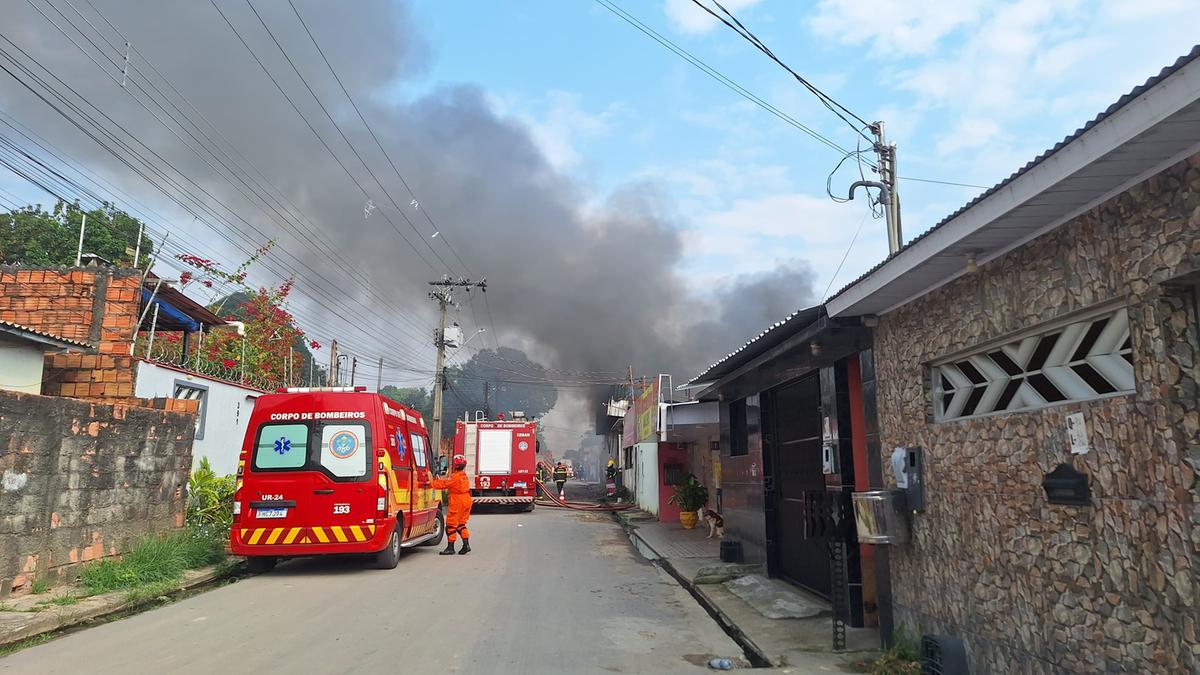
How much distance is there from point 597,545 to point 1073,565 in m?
11.5

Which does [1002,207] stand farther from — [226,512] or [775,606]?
[226,512]

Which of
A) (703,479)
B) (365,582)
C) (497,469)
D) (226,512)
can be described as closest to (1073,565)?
(365,582)

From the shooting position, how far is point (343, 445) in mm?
9953

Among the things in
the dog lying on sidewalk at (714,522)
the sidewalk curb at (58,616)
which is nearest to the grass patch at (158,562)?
the sidewalk curb at (58,616)

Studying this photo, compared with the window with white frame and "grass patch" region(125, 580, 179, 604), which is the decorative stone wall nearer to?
the window with white frame

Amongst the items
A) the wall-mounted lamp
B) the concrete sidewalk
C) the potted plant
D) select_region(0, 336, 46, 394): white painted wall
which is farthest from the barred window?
the wall-mounted lamp

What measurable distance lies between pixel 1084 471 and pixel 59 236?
29903 millimetres

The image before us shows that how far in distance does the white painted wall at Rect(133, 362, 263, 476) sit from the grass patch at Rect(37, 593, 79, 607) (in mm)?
5577

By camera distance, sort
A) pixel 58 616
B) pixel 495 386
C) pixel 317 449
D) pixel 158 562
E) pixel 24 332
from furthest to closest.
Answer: pixel 495 386 → pixel 317 449 → pixel 24 332 → pixel 158 562 → pixel 58 616

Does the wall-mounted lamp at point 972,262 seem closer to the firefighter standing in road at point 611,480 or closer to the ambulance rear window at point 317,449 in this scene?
the ambulance rear window at point 317,449

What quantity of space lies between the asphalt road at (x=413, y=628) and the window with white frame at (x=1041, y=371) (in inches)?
110

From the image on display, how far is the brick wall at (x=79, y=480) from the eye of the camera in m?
7.12

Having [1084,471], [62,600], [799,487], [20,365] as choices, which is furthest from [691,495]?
[1084,471]

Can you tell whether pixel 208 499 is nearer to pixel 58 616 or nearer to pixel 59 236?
pixel 58 616
